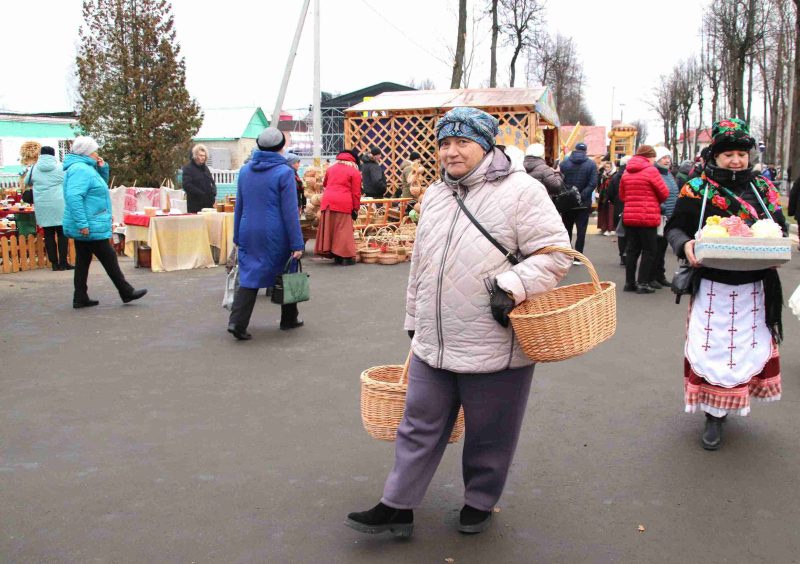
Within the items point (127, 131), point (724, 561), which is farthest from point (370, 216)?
point (724, 561)

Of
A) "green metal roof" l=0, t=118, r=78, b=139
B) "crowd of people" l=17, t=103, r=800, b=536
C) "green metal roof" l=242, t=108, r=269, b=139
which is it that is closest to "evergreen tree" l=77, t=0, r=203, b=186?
"crowd of people" l=17, t=103, r=800, b=536

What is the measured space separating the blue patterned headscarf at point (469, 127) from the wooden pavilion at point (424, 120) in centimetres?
1472

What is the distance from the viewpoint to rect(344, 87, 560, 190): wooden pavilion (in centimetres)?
1766

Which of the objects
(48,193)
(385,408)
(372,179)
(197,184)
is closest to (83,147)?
(48,193)

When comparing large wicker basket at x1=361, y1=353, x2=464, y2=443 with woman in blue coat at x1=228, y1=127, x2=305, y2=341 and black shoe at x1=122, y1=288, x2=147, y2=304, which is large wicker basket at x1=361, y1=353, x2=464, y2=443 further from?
black shoe at x1=122, y1=288, x2=147, y2=304

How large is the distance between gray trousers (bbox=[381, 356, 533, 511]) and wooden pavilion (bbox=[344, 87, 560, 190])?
14.9 metres

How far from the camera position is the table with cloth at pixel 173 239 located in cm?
1136

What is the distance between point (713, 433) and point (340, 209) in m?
8.05

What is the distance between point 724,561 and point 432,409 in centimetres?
130

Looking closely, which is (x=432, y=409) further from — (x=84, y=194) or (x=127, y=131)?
(x=127, y=131)

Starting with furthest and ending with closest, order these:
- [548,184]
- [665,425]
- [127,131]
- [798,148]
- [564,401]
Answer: [798,148]
[127,131]
[548,184]
[564,401]
[665,425]

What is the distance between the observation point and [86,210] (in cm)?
814

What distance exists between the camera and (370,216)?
14.0 m

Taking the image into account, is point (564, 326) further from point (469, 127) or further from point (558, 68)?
point (558, 68)
